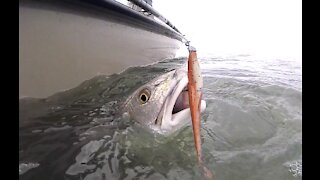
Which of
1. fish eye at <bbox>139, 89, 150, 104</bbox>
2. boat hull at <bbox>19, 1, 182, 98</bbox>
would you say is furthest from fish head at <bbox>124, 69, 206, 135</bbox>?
boat hull at <bbox>19, 1, 182, 98</bbox>

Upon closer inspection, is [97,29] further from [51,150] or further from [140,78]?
[51,150]

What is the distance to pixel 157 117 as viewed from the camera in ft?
5.94

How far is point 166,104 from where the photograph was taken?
1748 millimetres

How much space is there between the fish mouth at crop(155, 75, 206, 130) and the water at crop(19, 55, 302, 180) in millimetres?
130

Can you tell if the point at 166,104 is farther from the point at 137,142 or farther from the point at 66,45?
the point at 66,45

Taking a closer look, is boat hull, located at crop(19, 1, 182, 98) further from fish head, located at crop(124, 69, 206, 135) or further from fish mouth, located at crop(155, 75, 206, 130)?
fish mouth, located at crop(155, 75, 206, 130)

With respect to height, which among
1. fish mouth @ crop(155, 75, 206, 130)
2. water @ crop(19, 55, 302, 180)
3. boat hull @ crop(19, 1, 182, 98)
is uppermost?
boat hull @ crop(19, 1, 182, 98)

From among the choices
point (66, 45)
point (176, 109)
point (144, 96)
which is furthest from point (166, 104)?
point (66, 45)

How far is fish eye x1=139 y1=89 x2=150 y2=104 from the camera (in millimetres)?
1910

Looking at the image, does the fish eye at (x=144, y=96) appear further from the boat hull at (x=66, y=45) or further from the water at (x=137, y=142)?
the boat hull at (x=66, y=45)

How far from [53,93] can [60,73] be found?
15 centimetres

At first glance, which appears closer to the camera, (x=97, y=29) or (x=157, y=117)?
(x=157, y=117)

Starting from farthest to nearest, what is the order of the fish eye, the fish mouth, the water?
the fish eye
the fish mouth
the water
